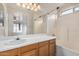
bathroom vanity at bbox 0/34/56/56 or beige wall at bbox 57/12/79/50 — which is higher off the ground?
beige wall at bbox 57/12/79/50

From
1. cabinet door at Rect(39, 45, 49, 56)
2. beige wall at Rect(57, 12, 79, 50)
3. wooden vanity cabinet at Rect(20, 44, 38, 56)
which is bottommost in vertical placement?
cabinet door at Rect(39, 45, 49, 56)

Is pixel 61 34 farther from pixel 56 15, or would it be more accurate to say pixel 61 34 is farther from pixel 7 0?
pixel 7 0

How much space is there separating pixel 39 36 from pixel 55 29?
35cm

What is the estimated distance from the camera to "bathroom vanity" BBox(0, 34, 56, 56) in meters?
1.22

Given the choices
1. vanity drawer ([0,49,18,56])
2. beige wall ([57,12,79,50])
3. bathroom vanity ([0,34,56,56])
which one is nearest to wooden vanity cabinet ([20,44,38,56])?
bathroom vanity ([0,34,56,56])

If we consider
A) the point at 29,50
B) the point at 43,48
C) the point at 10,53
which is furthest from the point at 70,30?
the point at 10,53

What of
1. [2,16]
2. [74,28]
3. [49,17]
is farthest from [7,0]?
[74,28]

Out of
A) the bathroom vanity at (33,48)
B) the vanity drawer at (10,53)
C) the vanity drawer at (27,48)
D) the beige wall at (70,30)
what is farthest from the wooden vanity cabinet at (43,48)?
the vanity drawer at (10,53)

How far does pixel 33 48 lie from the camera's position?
63.3 inches

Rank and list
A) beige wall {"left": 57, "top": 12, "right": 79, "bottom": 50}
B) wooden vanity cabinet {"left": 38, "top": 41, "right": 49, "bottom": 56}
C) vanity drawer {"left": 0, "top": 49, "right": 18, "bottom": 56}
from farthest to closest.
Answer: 1. wooden vanity cabinet {"left": 38, "top": 41, "right": 49, "bottom": 56}
2. beige wall {"left": 57, "top": 12, "right": 79, "bottom": 50}
3. vanity drawer {"left": 0, "top": 49, "right": 18, "bottom": 56}

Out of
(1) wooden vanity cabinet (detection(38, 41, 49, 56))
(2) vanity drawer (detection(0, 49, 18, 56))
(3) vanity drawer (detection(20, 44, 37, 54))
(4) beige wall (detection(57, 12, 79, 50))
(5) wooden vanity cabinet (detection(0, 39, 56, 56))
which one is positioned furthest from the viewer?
(1) wooden vanity cabinet (detection(38, 41, 49, 56))

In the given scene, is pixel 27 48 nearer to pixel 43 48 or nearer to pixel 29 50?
pixel 29 50

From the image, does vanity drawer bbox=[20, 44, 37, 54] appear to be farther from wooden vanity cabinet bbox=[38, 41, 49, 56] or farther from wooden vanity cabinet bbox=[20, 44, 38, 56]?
wooden vanity cabinet bbox=[38, 41, 49, 56]

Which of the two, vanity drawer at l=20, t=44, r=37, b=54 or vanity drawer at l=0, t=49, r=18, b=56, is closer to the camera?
vanity drawer at l=0, t=49, r=18, b=56
